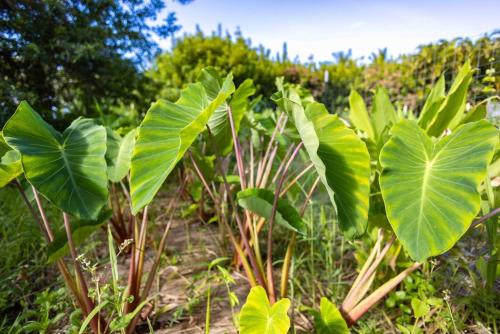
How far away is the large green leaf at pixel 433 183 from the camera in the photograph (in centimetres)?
57

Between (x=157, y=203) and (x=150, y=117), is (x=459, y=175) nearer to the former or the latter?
(x=150, y=117)

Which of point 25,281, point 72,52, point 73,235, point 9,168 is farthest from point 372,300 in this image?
point 72,52

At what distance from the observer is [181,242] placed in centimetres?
159

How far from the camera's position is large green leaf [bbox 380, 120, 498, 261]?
573 mm

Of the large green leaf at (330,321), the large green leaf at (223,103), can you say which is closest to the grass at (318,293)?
the large green leaf at (330,321)

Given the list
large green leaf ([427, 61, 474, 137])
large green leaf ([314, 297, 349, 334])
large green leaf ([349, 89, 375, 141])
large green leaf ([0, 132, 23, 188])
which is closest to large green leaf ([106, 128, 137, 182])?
large green leaf ([0, 132, 23, 188])

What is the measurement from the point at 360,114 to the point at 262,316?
2.90ft

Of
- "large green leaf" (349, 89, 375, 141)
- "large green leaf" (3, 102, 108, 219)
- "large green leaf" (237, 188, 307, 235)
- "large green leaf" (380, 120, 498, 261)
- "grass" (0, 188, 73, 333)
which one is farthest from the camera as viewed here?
"large green leaf" (349, 89, 375, 141)

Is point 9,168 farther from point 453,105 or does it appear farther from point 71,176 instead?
point 453,105

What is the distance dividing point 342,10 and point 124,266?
3635 mm

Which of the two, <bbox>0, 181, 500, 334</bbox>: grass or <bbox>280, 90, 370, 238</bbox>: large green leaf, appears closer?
<bbox>280, 90, 370, 238</bbox>: large green leaf

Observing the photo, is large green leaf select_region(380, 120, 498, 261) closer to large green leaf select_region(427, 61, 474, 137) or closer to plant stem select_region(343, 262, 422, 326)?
plant stem select_region(343, 262, 422, 326)

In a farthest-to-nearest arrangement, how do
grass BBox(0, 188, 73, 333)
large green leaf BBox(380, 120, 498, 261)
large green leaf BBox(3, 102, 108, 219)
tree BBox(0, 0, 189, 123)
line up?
tree BBox(0, 0, 189, 123) < grass BBox(0, 188, 73, 333) < large green leaf BBox(3, 102, 108, 219) < large green leaf BBox(380, 120, 498, 261)

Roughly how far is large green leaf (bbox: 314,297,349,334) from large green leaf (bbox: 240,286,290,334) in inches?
6.1
